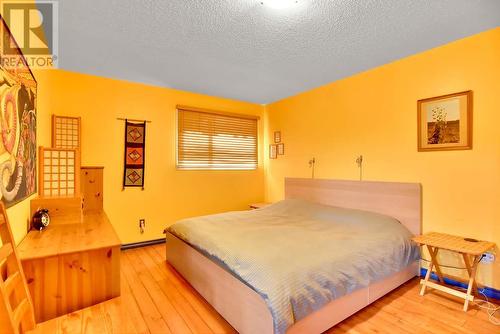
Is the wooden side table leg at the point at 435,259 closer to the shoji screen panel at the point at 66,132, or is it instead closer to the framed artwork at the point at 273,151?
the framed artwork at the point at 273,151

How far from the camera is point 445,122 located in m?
2.43

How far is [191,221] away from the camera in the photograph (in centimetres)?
276

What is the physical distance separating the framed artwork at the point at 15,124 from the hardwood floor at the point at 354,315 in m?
1.26

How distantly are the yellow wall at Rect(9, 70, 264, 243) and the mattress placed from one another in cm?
112

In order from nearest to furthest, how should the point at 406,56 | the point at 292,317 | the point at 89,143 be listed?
the point at 292,317 < the point at 406,56 < the point at 89,143

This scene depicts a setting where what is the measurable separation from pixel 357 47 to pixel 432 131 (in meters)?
1.17

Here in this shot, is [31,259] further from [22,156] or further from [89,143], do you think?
[89,143]

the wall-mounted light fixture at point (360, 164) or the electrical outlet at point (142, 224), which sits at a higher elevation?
the wall-mounted light fixture at point (360, 164)

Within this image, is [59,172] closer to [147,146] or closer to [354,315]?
[147,146]

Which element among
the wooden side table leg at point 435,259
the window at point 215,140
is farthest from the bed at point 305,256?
the window at point 215,140

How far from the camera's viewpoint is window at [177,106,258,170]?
3.95 meters

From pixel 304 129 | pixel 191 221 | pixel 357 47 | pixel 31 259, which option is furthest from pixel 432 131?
pixel 31 259

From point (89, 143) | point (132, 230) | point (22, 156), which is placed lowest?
point (132, 230)

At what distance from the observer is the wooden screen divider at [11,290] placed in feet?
3.80
